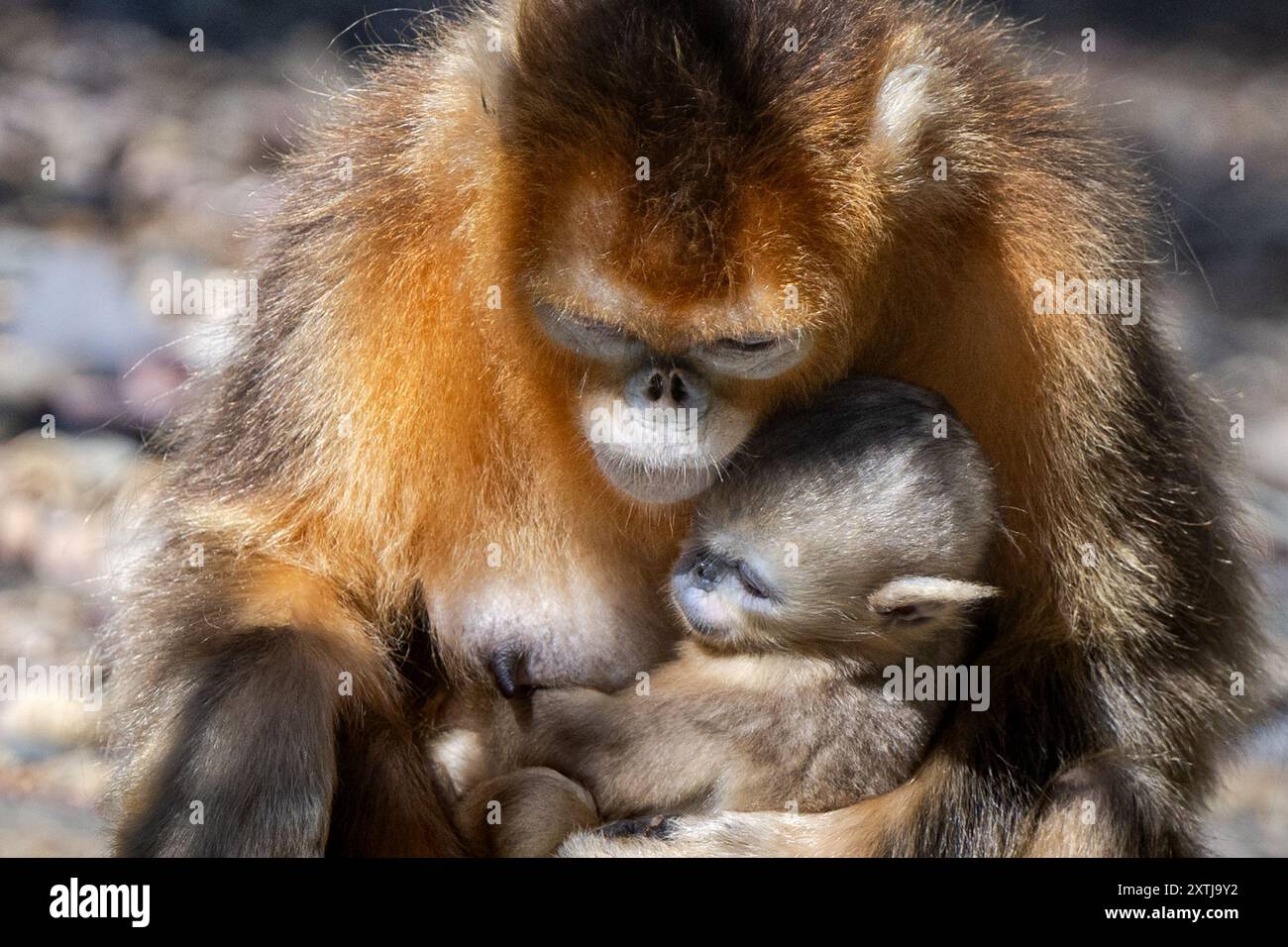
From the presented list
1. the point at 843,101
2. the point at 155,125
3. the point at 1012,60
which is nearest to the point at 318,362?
the point at 843,101

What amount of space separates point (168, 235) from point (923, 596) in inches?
247

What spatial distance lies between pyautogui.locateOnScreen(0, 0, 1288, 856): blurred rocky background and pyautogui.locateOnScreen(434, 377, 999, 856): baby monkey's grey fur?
5.89 feet

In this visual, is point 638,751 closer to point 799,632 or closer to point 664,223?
point 799,632

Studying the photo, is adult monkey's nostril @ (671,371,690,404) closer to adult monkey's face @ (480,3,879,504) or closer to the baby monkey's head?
adult monkey's face @ (480,3,879,504)

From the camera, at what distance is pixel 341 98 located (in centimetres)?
493

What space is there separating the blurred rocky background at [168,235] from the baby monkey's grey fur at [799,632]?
179 cm

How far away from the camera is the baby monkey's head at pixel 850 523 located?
12.6ft

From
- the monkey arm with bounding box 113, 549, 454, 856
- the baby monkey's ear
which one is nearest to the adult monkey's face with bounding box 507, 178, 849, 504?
the baby monkey's ear

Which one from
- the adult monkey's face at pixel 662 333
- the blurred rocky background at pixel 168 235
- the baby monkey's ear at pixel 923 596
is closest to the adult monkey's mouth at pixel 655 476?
the adult monkey's face at pixel 662 333

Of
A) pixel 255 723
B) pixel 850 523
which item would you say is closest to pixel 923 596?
pixel 850 523

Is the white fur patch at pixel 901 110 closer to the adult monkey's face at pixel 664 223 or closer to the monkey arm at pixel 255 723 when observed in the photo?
the adult monkey's face at pixel 664 223

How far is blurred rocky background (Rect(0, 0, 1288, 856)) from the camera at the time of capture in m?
6.37

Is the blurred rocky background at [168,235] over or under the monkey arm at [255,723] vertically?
over

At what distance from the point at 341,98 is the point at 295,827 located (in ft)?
8.05
